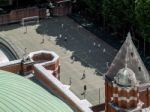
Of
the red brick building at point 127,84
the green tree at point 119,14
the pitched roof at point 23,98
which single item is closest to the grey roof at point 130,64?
the red brick building at point 127,84

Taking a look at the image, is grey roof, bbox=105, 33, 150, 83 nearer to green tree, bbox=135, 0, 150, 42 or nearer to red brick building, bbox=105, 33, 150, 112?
red brick building, bbox=105, 33, 150, 112

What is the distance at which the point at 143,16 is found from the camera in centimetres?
8475

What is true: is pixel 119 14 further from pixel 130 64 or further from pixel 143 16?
pixel 130 64

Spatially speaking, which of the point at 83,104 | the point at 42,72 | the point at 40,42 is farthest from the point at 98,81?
the point at 83,104

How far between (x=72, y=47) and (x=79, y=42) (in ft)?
7.89

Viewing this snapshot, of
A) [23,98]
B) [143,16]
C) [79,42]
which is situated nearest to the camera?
[23,98]

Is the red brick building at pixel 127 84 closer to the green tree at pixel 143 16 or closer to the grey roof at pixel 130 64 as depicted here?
the grey roof at pixel 130 64

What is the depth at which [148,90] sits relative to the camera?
60812mm

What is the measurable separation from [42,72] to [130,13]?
110ft

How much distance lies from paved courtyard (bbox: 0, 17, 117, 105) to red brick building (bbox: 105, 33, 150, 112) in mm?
17251

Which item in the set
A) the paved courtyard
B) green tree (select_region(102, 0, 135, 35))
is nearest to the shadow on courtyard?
the paved courtyard

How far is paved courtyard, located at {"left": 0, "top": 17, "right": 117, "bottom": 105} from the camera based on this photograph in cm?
8169

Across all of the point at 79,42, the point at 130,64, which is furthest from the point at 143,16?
the point at 130,64

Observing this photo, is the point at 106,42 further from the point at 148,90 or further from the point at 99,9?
the point at 148,90
